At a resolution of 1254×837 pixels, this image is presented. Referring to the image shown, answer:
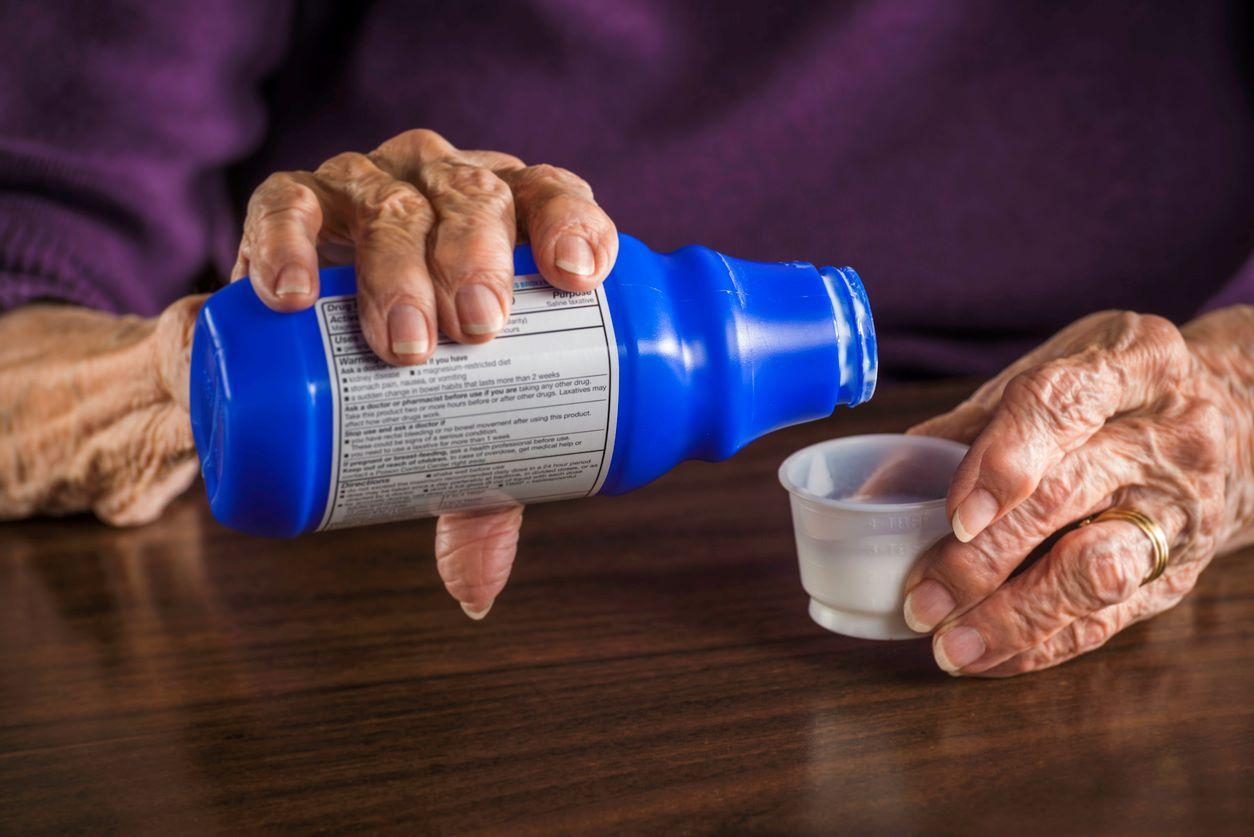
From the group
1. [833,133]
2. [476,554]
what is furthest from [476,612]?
[833,133]

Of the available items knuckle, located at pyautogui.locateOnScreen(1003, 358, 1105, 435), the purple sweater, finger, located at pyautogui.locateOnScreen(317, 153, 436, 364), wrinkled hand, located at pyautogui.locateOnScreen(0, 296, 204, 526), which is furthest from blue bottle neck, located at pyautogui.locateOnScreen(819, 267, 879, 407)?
the purple sweater

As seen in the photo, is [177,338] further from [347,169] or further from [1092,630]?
[1092,630]

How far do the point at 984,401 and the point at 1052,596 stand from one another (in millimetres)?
204

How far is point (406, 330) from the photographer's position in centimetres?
59

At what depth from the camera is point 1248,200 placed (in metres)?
1.43

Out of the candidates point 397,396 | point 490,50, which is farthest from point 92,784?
point 490,50

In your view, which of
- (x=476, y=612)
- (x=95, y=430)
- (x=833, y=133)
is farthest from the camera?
(x=833, y=133)

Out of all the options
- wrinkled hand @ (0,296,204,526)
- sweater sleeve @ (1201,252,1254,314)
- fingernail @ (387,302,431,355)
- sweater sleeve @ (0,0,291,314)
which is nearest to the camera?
fingernail @ (387,302,431,355)

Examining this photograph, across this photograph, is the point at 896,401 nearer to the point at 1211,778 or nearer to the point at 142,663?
the point at 1211,778

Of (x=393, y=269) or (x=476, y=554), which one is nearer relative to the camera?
(x=393, y=269)

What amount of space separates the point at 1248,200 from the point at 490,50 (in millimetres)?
932

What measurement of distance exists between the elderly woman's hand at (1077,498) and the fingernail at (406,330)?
0.34 metres

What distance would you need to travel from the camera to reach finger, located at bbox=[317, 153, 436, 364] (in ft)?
1.96

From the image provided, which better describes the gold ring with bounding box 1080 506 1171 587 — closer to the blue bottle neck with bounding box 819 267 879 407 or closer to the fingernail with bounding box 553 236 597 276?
the blue bottle neck with bounding box 819 267 879 407
